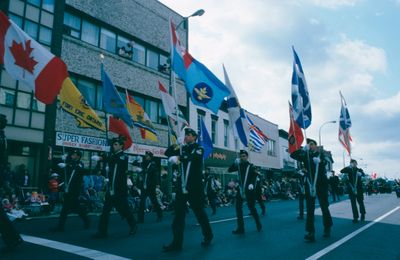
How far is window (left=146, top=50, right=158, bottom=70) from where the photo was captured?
2367cm

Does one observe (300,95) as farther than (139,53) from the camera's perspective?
No

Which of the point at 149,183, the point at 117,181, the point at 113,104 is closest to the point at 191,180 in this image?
the point at 117,181

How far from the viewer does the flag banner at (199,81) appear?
828 centimetres

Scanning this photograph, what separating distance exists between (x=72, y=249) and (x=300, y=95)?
719 cm

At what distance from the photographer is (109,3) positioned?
67.9 feet

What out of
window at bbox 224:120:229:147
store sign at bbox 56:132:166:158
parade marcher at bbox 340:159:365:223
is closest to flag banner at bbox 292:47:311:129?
parade marcher at bbox 340:159:365:223

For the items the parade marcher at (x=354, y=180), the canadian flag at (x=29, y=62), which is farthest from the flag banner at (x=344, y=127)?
the canadian flag at (x=29, y=62)

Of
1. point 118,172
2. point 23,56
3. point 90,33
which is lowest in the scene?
point 118,172

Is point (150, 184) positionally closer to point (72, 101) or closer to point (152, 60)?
point (72, 101)

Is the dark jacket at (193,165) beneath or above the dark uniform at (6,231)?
above

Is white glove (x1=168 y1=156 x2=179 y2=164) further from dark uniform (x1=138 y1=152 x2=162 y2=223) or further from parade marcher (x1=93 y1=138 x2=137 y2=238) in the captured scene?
dark uniform (x1=138 y1=152 x2=162 y2=223)

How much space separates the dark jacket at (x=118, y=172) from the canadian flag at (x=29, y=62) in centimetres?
215

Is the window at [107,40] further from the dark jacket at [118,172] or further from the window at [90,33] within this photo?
the dark jacket at [118,172]

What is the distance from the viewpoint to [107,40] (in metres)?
20.6
